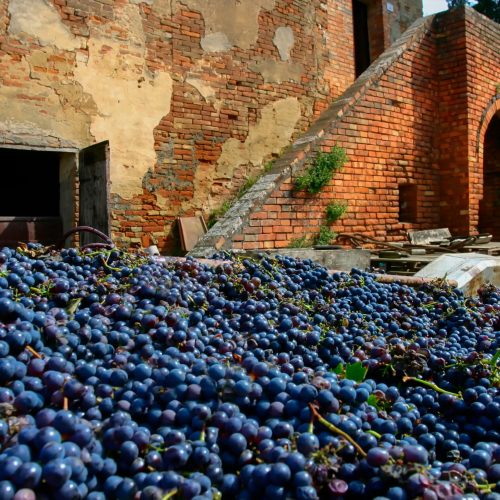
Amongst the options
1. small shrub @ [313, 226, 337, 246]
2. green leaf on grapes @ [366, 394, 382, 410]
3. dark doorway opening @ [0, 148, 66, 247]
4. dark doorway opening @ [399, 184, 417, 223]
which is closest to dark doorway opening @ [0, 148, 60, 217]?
dark doorway opening @ [0, 148, 66, 247]

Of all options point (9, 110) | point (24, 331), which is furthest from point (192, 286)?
point (9, 110)

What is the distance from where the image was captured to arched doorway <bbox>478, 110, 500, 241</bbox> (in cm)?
790

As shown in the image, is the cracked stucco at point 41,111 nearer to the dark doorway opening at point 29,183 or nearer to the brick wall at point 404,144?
the dark doorway opening at point 29,183

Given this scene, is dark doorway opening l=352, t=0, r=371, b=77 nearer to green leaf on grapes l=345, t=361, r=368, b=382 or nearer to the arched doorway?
the arched doorway

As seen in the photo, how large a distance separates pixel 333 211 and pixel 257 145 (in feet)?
6.34

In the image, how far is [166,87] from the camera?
20.8 feet

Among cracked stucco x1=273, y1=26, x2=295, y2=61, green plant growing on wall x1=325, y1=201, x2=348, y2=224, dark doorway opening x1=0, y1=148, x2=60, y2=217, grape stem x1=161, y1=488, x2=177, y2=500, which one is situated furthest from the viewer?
dark doorway opening x1=0, y1=148, x2=60, y2=217

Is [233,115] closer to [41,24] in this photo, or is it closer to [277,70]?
[277,70]

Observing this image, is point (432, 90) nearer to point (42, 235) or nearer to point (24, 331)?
point (42, 235)

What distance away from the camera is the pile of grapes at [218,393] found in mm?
811

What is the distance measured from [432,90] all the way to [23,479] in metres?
7.59

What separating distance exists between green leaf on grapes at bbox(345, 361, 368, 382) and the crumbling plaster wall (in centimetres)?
494

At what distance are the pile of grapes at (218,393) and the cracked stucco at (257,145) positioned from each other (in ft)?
16.4

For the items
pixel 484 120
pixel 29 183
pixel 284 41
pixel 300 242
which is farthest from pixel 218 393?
pixel 29 183
